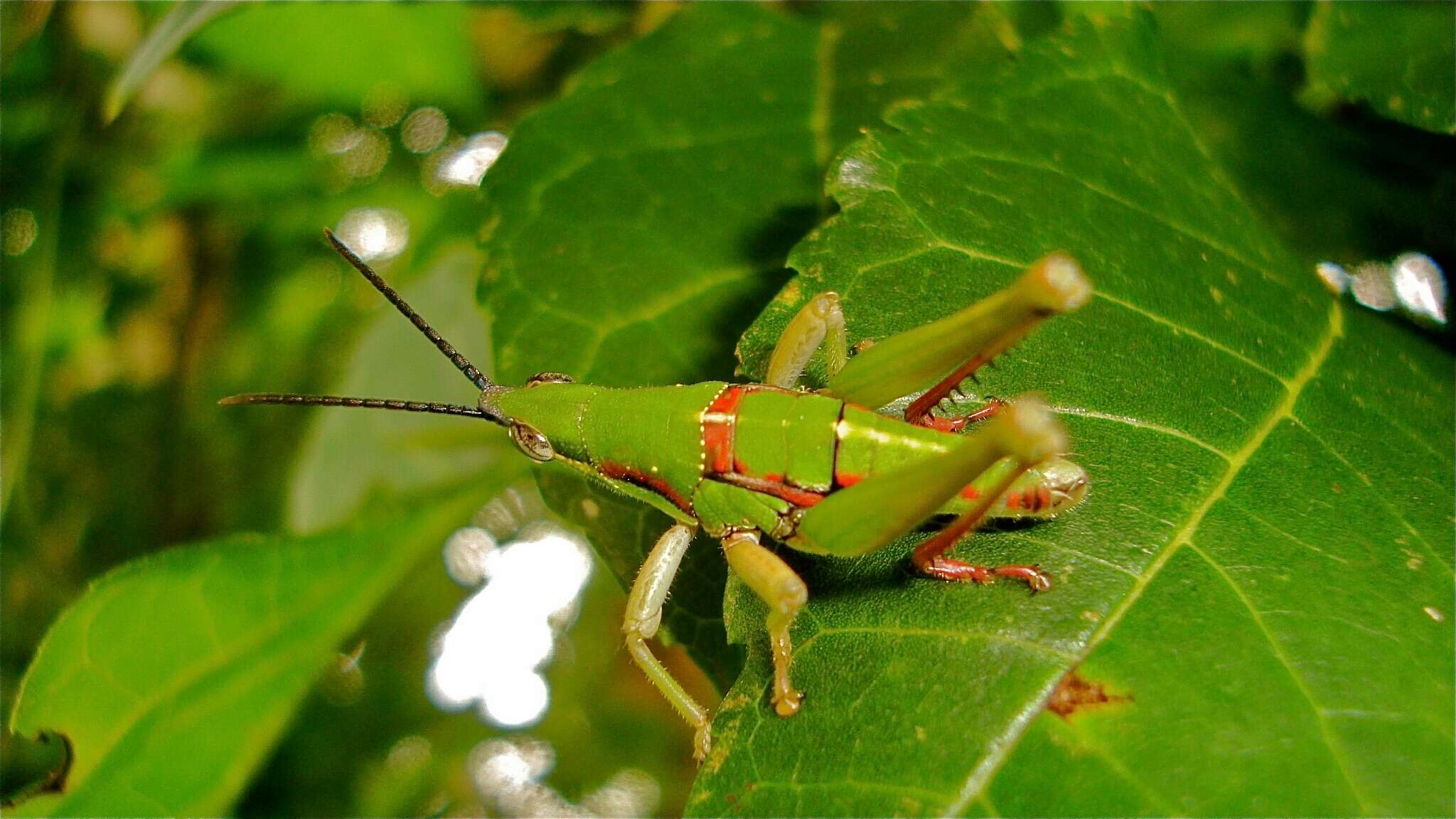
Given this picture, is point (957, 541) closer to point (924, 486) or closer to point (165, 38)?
point (924, 486)

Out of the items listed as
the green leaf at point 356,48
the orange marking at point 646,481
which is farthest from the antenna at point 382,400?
the green leaf at point 356,48

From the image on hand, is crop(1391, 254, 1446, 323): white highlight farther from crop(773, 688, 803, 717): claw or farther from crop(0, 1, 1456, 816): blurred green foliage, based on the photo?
crop(773, 688, 803, 717): claw

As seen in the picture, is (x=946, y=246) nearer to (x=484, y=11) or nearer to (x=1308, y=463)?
(x=1308, y=463)

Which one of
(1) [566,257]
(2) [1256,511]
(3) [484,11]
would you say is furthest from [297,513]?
(2) [1256,511]

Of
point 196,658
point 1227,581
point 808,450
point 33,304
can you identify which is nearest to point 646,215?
point 808,450

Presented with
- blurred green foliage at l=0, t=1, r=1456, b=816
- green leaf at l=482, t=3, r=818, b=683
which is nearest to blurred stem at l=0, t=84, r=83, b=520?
blurred green foliage at l=0, t=1, r=1456, b=816

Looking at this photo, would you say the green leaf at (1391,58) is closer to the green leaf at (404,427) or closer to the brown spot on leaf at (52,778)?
the green leaf at (404,427)
